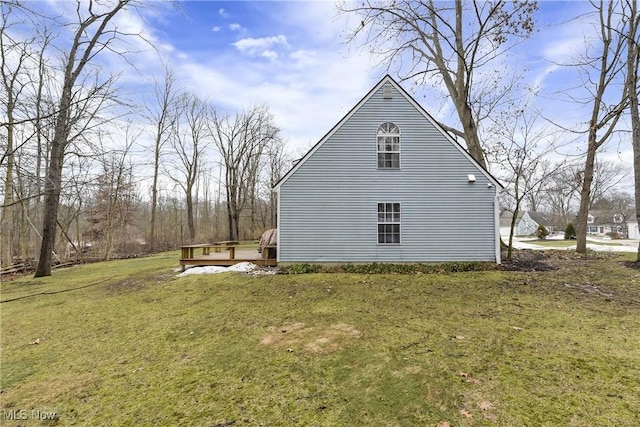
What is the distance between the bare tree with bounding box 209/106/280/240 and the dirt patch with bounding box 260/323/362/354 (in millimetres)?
24281

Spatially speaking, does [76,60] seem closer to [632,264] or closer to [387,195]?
[387,195]

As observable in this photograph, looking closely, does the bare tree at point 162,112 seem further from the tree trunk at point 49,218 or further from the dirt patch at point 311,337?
the dirt patch at point 311,337

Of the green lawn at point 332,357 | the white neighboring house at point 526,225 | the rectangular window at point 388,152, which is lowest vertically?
the green lawn at point 332,357

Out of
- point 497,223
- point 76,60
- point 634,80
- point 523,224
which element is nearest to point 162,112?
point 76,60

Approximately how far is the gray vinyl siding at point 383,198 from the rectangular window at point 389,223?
191 mm

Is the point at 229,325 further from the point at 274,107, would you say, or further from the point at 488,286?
the point at 274,107

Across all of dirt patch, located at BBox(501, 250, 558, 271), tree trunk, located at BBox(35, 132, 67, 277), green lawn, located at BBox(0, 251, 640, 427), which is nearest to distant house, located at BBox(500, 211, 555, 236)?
dirt patch, located at BBox(501, 250, 558, 271)

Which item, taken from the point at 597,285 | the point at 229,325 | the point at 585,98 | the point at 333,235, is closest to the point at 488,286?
the point at 597,285

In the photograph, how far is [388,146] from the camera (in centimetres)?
1080

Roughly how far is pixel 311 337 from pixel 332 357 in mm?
767

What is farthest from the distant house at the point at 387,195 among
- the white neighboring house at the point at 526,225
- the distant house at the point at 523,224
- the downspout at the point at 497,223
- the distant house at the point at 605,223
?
the distant house at the point at 605,223

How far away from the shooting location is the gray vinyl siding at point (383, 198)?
10500 mm

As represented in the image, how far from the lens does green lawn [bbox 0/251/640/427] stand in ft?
9.41

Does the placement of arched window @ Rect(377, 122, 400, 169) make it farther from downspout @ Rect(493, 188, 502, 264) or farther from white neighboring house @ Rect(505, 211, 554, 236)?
white neighboring house @ Rect(505, 211, 554, 236)
